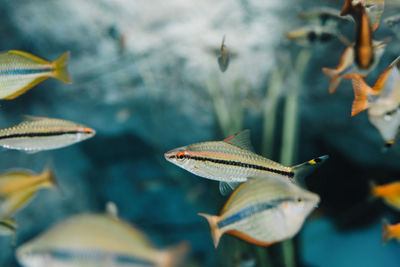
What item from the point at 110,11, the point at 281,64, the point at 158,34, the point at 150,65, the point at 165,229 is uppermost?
the point at 110,11

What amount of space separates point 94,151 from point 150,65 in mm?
2769

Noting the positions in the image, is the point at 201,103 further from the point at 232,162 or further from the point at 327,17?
the point at 232,162

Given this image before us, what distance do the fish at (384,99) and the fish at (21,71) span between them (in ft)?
4.89

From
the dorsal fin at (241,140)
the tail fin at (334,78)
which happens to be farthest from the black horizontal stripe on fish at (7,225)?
the tail fin at (334,78)

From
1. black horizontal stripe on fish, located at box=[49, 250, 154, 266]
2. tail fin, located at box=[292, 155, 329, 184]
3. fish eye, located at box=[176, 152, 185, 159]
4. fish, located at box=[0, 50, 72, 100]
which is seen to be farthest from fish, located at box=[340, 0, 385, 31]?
fish, located at box=[0, 50, 72, 100]

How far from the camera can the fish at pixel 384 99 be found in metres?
1.33

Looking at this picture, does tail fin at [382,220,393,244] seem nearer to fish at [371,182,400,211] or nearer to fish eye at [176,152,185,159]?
fish at [371,182,400,211]

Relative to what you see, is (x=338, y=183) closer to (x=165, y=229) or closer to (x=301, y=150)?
(x=301, y=150)

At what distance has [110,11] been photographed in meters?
4.61

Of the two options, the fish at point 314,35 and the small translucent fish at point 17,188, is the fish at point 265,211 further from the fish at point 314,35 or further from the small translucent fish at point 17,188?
the fish at point 314,35

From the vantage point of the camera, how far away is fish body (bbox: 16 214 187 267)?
3.47 feet

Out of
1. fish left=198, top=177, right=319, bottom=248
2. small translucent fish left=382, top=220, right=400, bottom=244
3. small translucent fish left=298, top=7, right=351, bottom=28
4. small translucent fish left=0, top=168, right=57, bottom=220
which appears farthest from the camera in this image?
small translucent fish left=298, top=7, right=351, bottom=28

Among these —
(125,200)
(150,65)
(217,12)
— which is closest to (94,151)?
(125,200)

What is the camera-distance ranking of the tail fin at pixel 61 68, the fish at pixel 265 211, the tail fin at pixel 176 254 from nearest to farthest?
the tail fin at pixel 176 254
the fish at pixel 265 211
the tail fin at pixel 61 68
